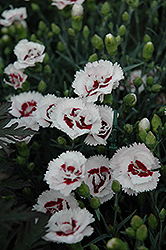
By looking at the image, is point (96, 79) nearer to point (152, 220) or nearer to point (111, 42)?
point (111, 42)

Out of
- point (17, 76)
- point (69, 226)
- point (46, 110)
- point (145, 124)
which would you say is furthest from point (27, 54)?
point (69, 226)

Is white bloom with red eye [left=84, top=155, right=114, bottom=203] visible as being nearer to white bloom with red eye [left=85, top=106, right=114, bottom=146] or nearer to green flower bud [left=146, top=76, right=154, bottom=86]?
white bloom with red eye [left=85, top=106, right=114, bottom=146]

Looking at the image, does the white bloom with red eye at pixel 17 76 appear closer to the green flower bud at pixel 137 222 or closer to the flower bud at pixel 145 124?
the flower bud at pixel 145 124

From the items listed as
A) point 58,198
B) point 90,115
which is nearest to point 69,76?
point 90,115

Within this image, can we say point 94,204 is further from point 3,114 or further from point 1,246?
point 3,114

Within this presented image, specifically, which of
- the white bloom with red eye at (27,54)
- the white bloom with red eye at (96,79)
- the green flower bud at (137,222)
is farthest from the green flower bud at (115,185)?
the white bloom with red eye at (27,54)

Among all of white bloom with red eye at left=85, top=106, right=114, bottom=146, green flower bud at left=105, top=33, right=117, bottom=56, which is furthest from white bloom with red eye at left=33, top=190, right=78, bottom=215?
green flower bud at left=105, top=33, right=117, bottom=56
